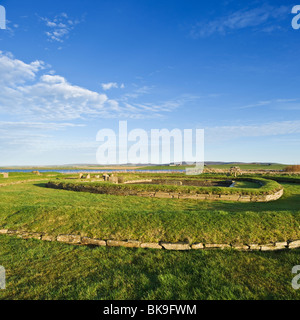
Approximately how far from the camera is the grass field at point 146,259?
170 inches

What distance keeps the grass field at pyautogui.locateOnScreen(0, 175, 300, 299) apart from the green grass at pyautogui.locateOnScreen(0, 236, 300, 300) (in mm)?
22

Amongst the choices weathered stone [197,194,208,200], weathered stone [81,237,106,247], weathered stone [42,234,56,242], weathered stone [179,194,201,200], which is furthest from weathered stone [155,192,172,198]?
weathered stone [42,234,56,242]

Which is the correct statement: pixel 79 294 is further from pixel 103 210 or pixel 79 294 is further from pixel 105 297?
pixel 103 210

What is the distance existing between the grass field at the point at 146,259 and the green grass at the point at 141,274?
0.02m

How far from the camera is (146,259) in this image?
5.79 meters

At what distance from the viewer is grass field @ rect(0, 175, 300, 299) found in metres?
4.32

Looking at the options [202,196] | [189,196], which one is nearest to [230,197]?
[202,196]

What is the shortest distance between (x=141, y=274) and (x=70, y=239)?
361cm

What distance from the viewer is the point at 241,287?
14.2ft

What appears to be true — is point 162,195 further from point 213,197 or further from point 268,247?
point 268,247

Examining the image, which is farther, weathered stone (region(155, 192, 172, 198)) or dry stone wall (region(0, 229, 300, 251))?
weathered stone (region(155, 192, 172, 198))

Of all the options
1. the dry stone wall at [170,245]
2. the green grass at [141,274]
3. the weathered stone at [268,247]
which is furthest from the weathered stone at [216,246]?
the weathered stone at [268,247]

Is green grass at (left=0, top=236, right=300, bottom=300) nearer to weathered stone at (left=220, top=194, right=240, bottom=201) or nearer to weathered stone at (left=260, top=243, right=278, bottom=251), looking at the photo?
weathered stone at (left=260, top=243, right=278, bottom=251)

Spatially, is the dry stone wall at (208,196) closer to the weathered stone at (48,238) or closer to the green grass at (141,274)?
the green grass at (141,274)
